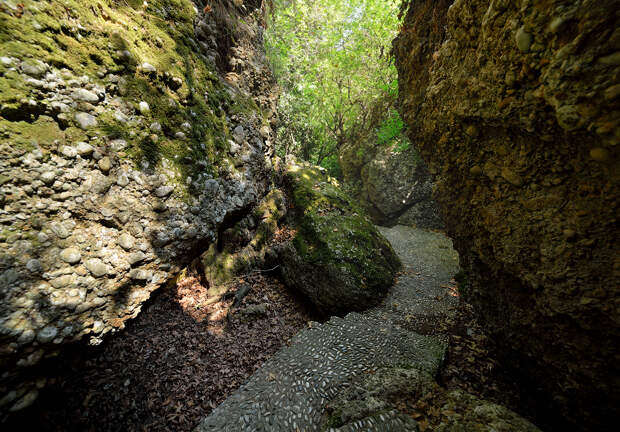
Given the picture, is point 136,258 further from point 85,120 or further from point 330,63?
point 330,63

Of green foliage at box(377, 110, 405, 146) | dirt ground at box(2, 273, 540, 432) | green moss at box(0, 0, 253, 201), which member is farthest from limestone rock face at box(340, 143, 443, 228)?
green moss at box(0, 0, 253, 201)

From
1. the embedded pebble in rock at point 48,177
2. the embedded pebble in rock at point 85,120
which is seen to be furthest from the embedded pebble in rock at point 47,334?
the embedded pebble in rock at point 85,120

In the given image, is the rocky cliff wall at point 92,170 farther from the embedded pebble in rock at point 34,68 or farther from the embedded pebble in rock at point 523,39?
the embedded pebble in rock at point 523,39

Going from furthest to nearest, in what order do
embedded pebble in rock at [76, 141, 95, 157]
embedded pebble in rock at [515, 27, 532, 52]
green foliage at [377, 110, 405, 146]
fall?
green foliage at [377, 110, 405, 146] < embedded pebble in rock at [76, 141, 95, 157] < embedded pebble in rock at [515, 27, 532, 52]

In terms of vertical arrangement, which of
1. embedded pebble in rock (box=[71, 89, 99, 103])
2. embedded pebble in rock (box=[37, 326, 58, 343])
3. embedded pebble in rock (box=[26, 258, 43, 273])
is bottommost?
embedded pebble in rock (box=[37, 326, 58, 343])

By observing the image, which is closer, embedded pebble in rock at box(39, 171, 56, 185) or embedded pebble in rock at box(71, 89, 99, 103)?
embedded pebble in rock at box(39, 171, 56, 185)

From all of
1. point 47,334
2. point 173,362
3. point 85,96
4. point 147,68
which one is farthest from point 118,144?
point 173,362

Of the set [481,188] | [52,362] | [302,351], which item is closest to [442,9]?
[481,188]

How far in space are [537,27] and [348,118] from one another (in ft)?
49.9

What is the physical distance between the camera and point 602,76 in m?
1.33

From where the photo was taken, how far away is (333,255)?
6.35 m

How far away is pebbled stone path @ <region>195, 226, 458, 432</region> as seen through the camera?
341cm

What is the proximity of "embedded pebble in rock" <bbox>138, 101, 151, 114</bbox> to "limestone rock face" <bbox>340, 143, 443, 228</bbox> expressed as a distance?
12.0 metres

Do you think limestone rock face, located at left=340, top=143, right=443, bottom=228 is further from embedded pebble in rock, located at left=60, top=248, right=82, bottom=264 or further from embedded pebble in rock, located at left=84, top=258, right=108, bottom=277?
embedded pebble in rock, located at left=60, top=248, right=82, bottom=264
